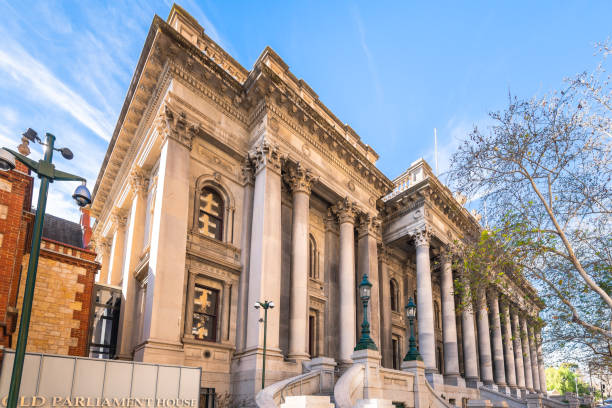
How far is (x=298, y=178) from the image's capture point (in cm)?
2053

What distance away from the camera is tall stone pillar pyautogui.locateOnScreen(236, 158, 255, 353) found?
1727cm

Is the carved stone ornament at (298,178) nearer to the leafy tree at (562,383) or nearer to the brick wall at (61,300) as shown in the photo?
the brick wall at (61,300)

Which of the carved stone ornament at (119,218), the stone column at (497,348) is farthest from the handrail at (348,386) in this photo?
the stone column at (497,348)

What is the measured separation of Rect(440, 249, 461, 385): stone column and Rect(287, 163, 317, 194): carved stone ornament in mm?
9954

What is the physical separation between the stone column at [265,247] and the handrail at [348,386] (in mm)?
3563

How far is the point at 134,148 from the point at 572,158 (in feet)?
65.0

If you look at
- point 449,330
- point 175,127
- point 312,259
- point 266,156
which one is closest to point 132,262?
point 175,127

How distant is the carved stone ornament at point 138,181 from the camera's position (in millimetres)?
20938

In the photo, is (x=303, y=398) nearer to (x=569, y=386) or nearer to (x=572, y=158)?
(x=572, y=158)

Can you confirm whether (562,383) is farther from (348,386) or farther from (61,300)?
(61,300)

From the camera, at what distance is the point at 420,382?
16.8 m

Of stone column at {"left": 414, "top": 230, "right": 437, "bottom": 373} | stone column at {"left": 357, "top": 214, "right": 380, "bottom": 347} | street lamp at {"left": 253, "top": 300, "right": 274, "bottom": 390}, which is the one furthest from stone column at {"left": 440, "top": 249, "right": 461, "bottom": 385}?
street lamp at {"left": 253, "top": 300, "right": 274, "bottom": 390}

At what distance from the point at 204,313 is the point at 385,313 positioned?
498 inches

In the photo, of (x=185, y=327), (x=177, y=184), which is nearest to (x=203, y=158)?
(x=177, y=184)
